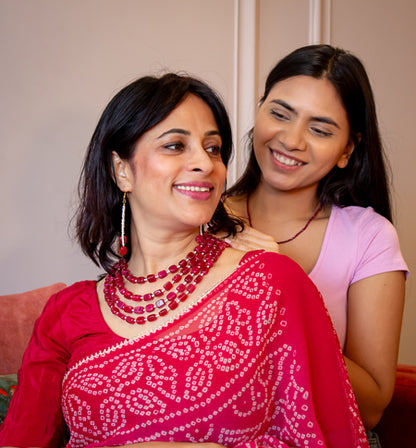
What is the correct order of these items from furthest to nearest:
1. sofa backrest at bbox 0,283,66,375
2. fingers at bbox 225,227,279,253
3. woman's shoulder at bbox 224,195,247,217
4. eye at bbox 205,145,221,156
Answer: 1. woman's shoulder at bbox 224,195,247,217
2. sofa backrest at bbox 0,283,66,375
3. fingers at bbox 225,227,279,253
4. eye at bbox 205,145,221,156

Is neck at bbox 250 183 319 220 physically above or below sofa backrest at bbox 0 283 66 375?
above

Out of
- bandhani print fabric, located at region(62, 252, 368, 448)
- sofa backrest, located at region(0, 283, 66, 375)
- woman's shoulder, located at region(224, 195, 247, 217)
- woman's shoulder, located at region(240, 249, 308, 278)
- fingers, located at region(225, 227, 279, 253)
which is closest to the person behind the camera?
bandhani print fabric, located at region(62, 252, 368, 448)

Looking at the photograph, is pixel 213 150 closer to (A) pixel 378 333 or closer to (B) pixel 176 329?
(B) pixel 176 329

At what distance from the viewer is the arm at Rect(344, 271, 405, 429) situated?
163cm

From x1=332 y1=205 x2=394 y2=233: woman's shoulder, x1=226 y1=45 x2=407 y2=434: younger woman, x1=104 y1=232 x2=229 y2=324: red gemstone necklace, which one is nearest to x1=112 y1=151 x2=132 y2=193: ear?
x1=104 y1=232 x2=229 y2=324: red gemstone necklace

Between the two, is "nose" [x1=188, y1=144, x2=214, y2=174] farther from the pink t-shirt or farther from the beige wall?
the beige wall

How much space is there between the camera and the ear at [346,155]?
71.7 inches

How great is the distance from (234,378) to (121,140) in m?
0.67

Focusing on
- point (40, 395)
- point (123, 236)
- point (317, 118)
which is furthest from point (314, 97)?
point (40, 395)

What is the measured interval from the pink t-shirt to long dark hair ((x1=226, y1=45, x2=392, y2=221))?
0.14 metres

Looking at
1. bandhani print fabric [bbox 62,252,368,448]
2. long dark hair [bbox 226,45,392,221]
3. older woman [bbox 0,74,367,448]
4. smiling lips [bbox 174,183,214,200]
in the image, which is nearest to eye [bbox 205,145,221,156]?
older woman [bbox 0,74,367,448]

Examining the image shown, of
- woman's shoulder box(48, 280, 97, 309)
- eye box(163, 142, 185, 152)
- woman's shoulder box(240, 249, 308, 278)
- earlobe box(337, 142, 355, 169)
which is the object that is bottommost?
woman's shoulder box(48, 280, 97, 309)

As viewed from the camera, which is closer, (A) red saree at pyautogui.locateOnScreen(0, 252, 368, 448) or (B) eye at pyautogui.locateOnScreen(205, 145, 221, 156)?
(A) red saree at pyautogui.locateOnScreen(0, 252, 368, 448)

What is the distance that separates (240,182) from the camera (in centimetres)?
202
